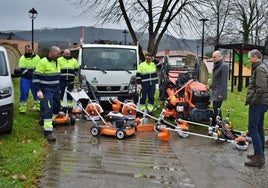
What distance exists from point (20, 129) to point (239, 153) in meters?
4.82

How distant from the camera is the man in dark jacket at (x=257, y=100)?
704 cm

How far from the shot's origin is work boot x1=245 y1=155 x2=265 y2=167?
23.3ft

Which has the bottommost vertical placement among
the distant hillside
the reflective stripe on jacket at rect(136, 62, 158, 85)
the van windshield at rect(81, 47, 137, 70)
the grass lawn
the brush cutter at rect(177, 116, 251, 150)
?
the grass lawn

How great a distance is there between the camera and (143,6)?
2659 centimetres

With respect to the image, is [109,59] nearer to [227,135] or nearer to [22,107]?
[22,107]

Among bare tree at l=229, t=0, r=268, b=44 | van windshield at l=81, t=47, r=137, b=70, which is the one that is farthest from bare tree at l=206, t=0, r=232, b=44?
van windshield at l=81, t=47, r=137, b=70

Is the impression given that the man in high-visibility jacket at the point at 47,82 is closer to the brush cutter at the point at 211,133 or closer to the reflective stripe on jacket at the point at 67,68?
the brush cutter at the point at 211,133

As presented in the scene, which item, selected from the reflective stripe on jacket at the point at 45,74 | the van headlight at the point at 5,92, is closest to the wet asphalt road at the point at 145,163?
the reflective stripe on jacket at the point at 45,74

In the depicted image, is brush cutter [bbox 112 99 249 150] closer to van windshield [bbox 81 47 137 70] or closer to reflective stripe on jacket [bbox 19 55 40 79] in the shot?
van windshield [bbox 81 47 137 70]

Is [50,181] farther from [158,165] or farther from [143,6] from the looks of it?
[143,6]

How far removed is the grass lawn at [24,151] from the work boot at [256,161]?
3.45 meters

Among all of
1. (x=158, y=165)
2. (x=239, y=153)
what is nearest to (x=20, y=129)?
(x=158, y=165)

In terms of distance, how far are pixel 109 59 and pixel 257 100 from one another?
647cm

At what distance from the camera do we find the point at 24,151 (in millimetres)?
7543
